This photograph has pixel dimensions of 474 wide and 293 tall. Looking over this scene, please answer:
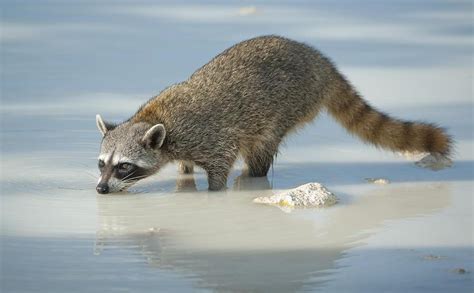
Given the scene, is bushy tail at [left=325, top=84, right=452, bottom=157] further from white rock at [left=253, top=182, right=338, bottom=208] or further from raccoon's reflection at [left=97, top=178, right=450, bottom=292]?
white rock at [left=253, top=182, right=338, bottom=208]

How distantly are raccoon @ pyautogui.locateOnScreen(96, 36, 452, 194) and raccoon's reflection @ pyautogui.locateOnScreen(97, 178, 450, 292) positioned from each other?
0.51m

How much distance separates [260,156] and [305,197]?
1.34 metres

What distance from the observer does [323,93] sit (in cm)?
1020

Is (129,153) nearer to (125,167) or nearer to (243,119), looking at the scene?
(125,167)

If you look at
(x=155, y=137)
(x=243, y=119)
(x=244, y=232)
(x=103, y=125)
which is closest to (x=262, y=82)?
(x=243, y=119)

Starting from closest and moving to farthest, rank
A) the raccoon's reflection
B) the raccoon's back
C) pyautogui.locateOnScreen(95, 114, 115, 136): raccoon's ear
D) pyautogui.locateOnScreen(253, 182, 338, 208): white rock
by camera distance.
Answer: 1. the raccoon's reflection
2. pyautogui.locateOnScreen(253, 182, 338, 208): white rock
3. pyautogui.locateOnScreen(95, 114, 115, 136): raccoon's ear
4. the raccoon's back

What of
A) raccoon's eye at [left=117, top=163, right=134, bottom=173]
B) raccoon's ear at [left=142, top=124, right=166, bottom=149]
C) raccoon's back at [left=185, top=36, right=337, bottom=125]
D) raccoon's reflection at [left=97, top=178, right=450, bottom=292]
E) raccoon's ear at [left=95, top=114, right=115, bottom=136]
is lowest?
raccoon's reflection at [left=97, top=178, right=450, bottom=292]

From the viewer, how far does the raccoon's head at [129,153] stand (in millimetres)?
8930

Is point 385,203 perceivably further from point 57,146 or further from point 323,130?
point 57,146

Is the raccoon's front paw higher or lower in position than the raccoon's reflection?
higher

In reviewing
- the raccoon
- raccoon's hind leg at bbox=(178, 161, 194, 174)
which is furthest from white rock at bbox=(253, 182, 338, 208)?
raccoon's hind leg at bbox=(178, 161, 194, 174)

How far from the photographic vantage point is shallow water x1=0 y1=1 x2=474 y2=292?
6.75 m

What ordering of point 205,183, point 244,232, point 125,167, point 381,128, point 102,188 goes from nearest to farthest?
point 244,232 → point 102,188 → point 125,167 → point 205,183 → point 381,128

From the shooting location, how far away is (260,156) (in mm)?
9680
